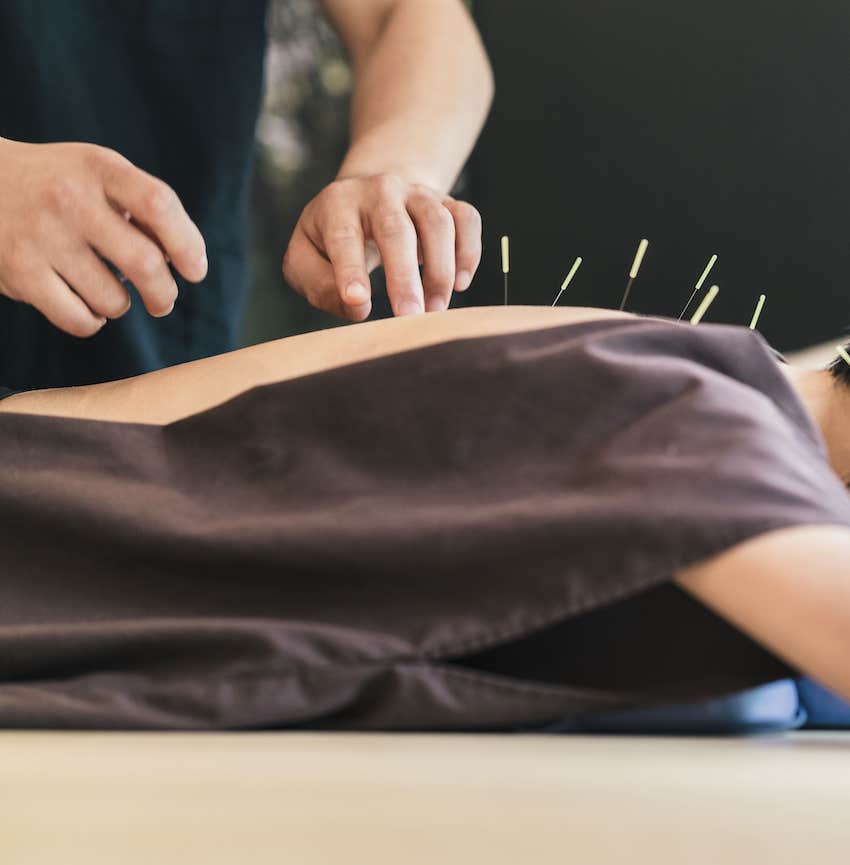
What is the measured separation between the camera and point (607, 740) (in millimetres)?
562

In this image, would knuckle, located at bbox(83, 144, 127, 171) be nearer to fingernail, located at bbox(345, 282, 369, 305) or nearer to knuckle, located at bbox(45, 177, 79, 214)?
knuckle, located at bbox(45, 177, 79, 214)

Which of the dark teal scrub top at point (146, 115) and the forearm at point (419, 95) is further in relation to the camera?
the dark teal scrub top at point (146, 115)

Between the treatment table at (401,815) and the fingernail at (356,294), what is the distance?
1.48 feet

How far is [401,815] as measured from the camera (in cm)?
50

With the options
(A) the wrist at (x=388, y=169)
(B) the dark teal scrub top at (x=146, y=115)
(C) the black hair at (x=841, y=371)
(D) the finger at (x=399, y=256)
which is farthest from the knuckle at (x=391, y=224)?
(B) the dark teal scrub top at (x=146, y=115)

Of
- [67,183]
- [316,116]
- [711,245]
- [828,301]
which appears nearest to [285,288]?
[316,116]

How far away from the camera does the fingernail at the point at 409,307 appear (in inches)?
34.3

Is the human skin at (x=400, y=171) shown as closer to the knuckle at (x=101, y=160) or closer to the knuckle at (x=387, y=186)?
the knuckle at (x=387, y=186)

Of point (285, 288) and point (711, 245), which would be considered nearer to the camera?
point (711, 245)

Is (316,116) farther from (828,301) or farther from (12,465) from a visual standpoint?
(12,465)

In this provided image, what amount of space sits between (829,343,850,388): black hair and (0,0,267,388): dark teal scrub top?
84cm

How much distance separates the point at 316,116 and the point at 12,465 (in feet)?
7.24

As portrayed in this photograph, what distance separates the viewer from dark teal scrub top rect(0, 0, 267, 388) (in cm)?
129

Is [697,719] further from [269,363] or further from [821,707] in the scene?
[269,363]
